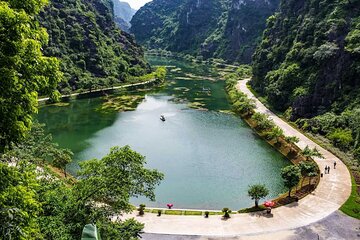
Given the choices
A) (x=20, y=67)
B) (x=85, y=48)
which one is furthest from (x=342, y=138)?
(x=85, y=48)

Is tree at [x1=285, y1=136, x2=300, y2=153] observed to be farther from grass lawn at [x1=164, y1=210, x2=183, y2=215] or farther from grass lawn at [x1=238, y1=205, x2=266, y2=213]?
grass lawn at [x1=164, y1=210, x2=183, y2=215]

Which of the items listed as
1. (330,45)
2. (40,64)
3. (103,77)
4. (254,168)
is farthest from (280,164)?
(103,77)

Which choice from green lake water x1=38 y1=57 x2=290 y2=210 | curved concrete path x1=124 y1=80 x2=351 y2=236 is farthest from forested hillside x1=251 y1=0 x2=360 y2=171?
curved concrete path x1=124 y1=80 x2=351 y2=236

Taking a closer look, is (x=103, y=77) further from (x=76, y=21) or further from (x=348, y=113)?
(x=348, y=113)

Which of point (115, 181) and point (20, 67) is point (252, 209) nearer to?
point (115, 181)

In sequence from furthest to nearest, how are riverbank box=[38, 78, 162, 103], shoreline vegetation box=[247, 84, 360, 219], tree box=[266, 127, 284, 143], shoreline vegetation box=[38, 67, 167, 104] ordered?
shoreline vegetation box=[38, 67, 167, 104] → riverbank box=[38, 78, 162, 103] → tree box=[266, 127, 284, 143] → shoreline vegetation box=[247, 84, 360, 219]

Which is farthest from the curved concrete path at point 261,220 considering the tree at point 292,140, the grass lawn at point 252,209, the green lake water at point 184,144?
the tree at point 292,140
